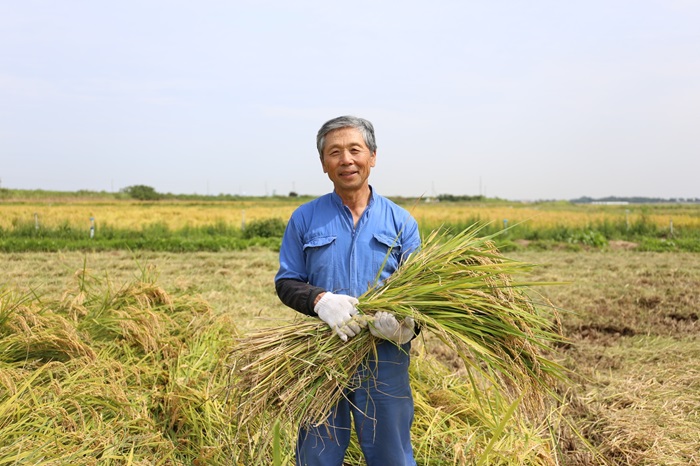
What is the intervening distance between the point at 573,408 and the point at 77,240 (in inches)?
526

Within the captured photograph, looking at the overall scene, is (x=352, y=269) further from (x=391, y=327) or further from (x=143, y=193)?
(x=143, y=193)

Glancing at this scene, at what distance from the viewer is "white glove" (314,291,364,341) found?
196cm

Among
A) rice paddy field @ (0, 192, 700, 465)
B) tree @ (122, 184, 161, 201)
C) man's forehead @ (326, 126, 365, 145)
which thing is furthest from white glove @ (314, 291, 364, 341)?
tree @ (122, 184, 161, 201)

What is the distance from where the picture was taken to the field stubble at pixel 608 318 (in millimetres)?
3205

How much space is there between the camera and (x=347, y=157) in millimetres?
2111

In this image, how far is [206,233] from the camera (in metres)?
15.8

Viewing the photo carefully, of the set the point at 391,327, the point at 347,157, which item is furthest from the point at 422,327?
the point at 347,157

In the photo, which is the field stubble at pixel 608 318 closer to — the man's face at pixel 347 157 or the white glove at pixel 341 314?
the white glove at pixel 341 314

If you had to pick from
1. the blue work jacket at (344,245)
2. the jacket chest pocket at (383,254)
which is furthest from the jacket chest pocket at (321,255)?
the jacket chest pocket at (383,254)

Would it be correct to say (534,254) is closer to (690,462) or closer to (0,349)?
(690,462)

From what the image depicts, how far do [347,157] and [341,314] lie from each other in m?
0.63

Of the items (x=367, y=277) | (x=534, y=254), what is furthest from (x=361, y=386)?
(x=534, y=254)

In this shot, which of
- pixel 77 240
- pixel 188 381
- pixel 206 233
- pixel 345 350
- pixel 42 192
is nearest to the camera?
pixel 345 350

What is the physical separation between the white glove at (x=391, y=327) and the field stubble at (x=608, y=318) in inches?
16.6
